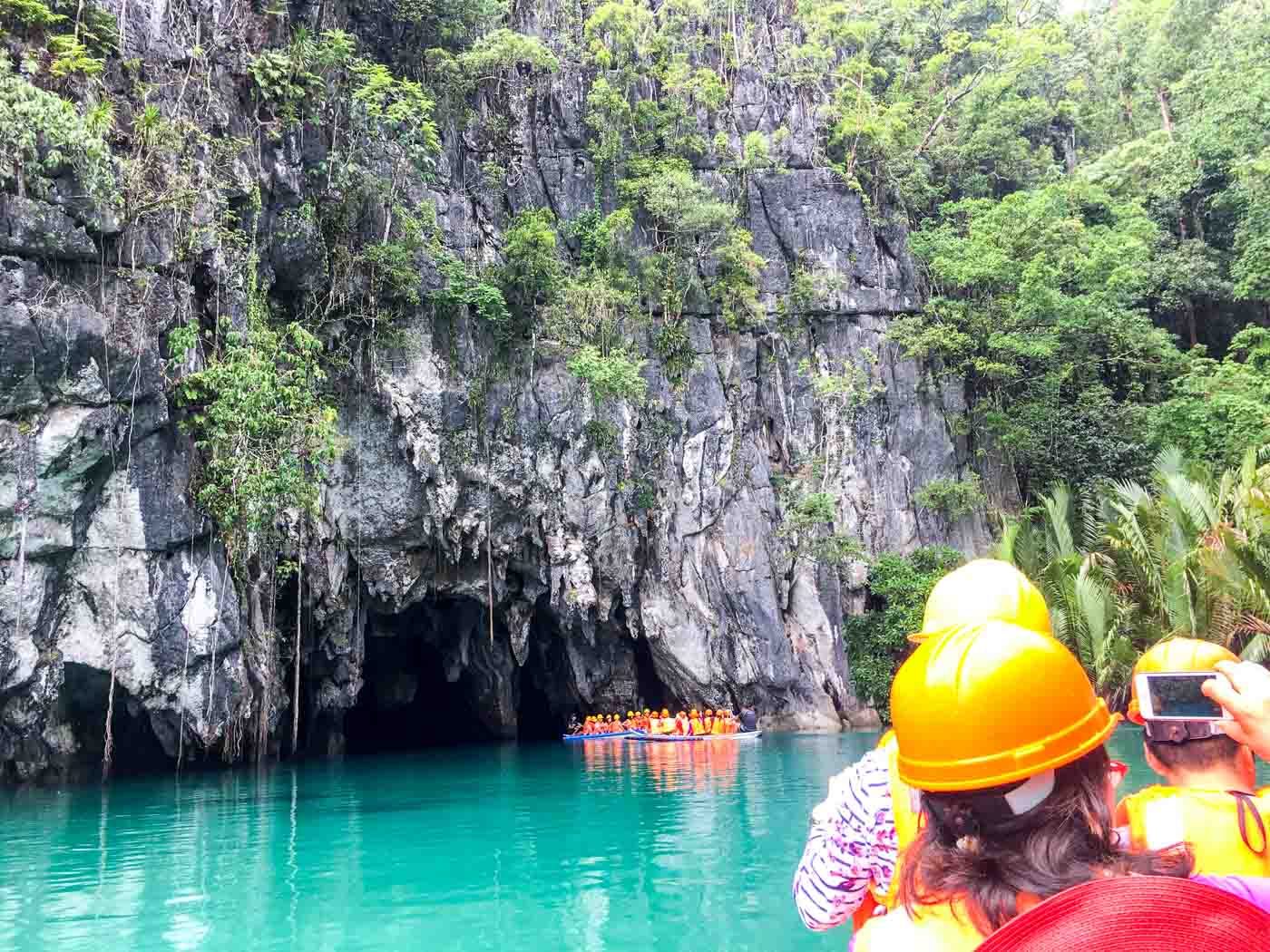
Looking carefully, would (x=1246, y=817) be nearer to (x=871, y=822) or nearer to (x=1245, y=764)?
(x=1245, y=764)

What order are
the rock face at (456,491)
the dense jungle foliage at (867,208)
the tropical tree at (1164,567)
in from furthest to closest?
the tropical tree at (1164,567)
the dense jungle foliage at (867,208)
the rock face at (456,491)

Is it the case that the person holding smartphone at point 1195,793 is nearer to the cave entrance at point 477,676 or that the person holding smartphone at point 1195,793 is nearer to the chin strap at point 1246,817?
the chin strap at point 1246,817

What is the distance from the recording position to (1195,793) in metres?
1.83

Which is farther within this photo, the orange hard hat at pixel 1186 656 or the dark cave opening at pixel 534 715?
the dark cave opening at pixel 534 715

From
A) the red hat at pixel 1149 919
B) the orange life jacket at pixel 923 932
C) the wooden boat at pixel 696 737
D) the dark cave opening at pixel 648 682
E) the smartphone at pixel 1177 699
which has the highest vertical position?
the smartphone at pixel 1177 699

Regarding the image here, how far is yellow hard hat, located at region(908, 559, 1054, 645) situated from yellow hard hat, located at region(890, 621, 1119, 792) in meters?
0.55

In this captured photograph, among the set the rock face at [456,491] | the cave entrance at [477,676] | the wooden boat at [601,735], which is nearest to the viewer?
the rock face at [456,491]

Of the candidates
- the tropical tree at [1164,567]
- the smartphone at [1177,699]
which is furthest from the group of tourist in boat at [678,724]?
the smartphone at [1177,699]

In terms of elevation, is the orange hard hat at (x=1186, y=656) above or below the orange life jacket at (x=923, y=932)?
above

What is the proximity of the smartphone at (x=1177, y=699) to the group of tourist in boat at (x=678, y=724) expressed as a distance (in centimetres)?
1475

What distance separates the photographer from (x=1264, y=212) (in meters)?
19.2

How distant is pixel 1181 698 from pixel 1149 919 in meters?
0.91

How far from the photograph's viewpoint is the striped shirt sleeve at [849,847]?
1561 millimetres

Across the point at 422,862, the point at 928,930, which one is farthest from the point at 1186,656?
the point at 422,862
